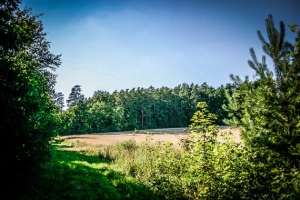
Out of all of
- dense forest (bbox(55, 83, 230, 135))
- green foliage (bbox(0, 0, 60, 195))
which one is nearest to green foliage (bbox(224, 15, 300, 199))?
green foliage (bbox(0, 0, 60, 195))

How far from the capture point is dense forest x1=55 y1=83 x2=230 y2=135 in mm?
75438

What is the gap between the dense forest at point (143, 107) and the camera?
7544cm

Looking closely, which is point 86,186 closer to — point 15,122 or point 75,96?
point 15,122

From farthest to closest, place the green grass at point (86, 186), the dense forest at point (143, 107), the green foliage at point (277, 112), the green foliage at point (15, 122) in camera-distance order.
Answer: the dense forest at point (143, 107) < the green grass at point (86, 186) < the green foliage at point (15, 122) < the green foliage at point (277, 112)

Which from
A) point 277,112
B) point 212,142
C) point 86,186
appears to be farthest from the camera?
point 86,186

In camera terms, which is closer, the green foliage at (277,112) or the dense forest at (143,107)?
the green foliage at (277,112)

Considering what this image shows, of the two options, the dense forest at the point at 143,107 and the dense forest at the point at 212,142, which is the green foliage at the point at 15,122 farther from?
the dense forest at the point at 143,107

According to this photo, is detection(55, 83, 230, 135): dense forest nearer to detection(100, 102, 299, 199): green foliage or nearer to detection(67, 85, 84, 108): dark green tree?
detection(67, 85, 84, 108): dark green tree

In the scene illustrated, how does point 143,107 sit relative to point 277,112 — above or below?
above

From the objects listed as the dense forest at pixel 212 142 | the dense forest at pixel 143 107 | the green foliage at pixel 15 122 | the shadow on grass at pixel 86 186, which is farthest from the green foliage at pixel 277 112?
the dense forest at pixel 143 107

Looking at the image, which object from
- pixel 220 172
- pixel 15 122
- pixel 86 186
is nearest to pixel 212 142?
pixel 220 172

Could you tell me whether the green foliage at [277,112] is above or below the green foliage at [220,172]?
above

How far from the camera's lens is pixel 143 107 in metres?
85.4

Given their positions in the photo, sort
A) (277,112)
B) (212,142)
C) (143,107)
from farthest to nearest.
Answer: (143,107)
(212,142)
(277,112)
